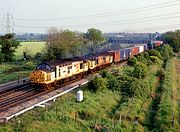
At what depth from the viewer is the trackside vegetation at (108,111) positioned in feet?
68.6

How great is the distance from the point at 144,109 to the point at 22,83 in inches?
554

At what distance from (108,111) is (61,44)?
37.2 meters

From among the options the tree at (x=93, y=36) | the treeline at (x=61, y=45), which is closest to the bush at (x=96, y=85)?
the treeline at (x=61, y=45)

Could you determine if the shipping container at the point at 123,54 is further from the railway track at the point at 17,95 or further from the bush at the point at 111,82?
the railway track at the point at 17,95

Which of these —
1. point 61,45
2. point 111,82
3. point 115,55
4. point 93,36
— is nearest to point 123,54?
point 115,55

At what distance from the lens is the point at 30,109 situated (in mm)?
23453

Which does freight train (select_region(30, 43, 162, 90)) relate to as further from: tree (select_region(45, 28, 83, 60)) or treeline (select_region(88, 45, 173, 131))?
tree (select_region(45, 28, 83, 60))

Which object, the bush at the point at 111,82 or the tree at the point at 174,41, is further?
the tree at the point at 174,41

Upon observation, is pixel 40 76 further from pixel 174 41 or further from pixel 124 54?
pixel 174 41

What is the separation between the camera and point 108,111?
87.2ft

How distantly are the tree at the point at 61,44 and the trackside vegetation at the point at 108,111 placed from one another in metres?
23.1

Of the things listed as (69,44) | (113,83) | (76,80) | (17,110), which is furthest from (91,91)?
(69,44)

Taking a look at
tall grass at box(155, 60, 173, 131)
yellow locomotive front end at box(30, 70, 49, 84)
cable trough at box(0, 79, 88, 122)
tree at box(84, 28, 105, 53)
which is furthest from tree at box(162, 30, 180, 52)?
yellow locomotive front end at box(30, 70, 49, 84)

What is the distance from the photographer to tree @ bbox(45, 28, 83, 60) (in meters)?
59.7
